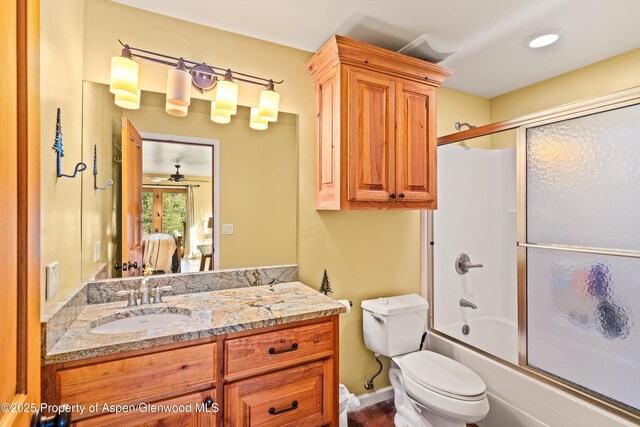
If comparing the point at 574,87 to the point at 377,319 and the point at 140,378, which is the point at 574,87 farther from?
the point at 140,378

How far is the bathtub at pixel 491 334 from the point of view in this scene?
2.51m

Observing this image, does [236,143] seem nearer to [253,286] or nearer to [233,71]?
[233,71]

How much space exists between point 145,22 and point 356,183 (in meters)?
1.40

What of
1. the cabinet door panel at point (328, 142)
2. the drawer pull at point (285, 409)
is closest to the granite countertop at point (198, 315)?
the drawer pull at point (285, 409)

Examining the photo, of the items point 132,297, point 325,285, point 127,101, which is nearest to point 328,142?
point 325,285

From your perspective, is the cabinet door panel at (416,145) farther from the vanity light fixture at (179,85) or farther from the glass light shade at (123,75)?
the glass light shade at (123,75)

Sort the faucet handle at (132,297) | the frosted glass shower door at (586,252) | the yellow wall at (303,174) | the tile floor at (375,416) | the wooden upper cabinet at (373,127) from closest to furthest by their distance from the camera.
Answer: the faucet handle at (132,297)
the yellow wall at (303,174)
the frosted glass shower door at (586,252)
the wooden upper cabinet at (373,127)
the tile floor at (375,416)

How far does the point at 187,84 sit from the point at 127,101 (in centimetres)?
30

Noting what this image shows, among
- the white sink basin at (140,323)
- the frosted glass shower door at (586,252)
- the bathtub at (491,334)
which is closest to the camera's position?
the white sink basin at (140,323)

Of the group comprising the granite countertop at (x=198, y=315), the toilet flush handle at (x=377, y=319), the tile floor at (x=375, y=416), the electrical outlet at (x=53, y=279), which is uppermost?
the electrical outlet at (x=53, y=279)

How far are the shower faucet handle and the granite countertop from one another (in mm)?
1506

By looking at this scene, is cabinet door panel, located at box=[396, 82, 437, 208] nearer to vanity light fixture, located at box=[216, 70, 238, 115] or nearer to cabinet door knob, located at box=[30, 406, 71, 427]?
vanity light fixture, located at box=[216, 70, 238, 115]

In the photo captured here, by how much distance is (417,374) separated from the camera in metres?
1.76

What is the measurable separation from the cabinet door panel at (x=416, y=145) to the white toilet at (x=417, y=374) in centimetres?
74
